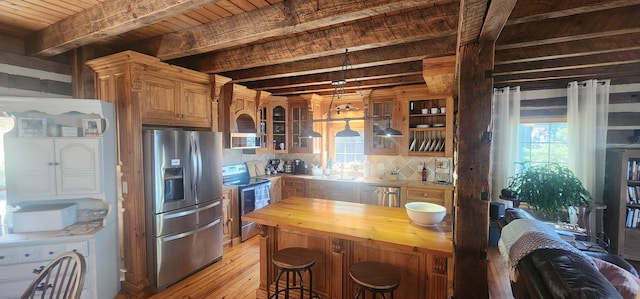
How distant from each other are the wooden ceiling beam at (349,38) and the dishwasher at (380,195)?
2.52 meters

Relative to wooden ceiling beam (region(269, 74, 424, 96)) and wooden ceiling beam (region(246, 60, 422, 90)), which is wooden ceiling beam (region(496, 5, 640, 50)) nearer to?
wooden ceiling beam (region(246, 60, 422, 90))

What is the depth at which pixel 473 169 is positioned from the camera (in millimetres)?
1688

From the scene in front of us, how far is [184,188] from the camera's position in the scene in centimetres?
291

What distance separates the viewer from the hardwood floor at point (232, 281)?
269 centimetres

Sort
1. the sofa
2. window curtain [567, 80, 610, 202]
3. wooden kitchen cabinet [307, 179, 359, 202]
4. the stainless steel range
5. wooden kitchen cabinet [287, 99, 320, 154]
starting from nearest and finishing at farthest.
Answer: the sofa, window curtain [567, 80, 610, 202], the stainless steel range, wooden kitchen cabinet [307, 179, 359, 202], wooden kitchen cabinet [287, 99, 320, 154]

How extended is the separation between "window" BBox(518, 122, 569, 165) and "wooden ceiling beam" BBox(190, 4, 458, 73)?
3.14 m

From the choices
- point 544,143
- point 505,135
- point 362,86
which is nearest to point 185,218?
point 362,86

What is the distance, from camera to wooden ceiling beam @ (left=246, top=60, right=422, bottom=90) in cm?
316

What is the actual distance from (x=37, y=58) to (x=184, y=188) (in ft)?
6.44

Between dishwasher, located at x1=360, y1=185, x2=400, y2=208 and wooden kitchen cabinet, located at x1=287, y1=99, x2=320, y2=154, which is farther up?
→ wooden kitchen cabinet, located at x1=287, y1=99, x2=320, y2=154

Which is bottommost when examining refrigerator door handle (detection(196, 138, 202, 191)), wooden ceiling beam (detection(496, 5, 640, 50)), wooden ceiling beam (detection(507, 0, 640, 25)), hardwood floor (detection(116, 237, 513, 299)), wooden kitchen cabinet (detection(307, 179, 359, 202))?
hardwood floor (detection(116, 237, 513, 299))

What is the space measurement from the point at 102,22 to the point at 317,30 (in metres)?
1.65

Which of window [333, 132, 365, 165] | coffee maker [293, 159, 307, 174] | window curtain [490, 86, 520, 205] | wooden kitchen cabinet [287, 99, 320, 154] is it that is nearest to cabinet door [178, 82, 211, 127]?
wooden kitchen cabinet [287, 99, 320, 154]

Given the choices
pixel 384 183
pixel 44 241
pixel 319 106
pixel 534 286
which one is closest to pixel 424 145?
pixel 384 183
